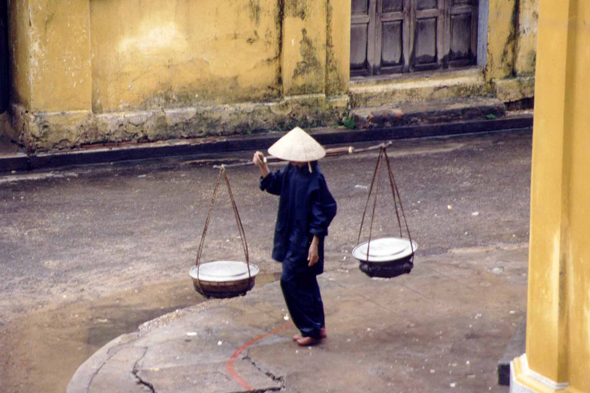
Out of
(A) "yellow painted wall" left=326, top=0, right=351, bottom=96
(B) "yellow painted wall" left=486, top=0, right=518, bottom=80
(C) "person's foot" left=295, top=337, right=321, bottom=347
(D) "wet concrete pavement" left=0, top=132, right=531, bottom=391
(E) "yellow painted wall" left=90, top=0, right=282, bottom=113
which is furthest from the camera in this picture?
(B) "yellow painted wall" left=486, top=0, right=518, bottom=80

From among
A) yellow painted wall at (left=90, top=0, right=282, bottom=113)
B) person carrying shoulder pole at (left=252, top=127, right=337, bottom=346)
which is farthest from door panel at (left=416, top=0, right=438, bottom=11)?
person carrying shoulder pole at (left=252, top=127, right=337, bottom=346)

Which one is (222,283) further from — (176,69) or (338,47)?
(338,47)

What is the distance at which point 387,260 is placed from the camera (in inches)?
306

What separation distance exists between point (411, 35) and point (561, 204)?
36.1 feet

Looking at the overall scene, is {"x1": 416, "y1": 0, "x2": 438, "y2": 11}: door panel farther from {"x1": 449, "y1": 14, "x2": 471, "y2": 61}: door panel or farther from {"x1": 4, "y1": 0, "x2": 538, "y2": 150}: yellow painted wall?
{"x1": 4, "y1": 0, "x2": 538, "y2": 150}: yellow painted wall

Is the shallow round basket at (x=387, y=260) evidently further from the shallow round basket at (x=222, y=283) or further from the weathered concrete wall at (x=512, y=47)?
the weathered concrete wall at (x=512, y=47)

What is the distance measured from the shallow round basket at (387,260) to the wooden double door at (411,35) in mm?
8391

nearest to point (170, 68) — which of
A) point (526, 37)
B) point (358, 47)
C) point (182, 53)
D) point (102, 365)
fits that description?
point (182, 53)

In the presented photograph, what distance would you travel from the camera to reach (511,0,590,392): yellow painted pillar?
18.2ft

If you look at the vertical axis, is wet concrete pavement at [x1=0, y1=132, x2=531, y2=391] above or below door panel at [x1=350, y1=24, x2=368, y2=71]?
below

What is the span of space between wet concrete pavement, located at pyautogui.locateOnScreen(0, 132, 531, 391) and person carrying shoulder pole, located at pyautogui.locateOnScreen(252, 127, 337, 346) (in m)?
0.28

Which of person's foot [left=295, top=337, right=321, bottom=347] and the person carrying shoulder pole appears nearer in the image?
the person carrying shoulder pole

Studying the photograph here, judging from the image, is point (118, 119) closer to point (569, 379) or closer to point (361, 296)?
point (361, 296)

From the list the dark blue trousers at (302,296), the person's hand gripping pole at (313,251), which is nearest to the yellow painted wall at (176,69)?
the dark blue trousers at (302,296)
